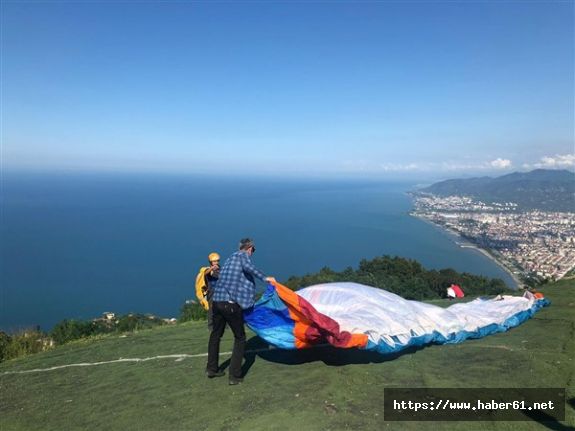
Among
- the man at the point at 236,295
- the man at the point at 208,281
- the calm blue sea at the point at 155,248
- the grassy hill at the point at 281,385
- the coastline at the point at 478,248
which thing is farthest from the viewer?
the calm blue sea at the point at 155,248

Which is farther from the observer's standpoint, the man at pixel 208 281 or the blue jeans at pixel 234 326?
the man at pixel 208 281

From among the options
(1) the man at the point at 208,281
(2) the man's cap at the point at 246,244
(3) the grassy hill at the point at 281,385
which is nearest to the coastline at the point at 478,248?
(3) the grassy hill at the point at 281,385

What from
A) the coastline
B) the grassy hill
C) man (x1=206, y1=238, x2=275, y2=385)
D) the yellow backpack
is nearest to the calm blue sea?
the coastline

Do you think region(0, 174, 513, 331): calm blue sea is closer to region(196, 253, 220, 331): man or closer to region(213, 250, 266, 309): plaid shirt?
region(196, 253, 220, 331): man

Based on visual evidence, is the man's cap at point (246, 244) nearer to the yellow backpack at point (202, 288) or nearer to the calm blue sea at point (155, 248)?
the yellow backpack at point (202, 288)

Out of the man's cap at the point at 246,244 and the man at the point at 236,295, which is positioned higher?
the man's cap at the point at 246,244

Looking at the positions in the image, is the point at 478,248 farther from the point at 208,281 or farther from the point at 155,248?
the point at 208,281

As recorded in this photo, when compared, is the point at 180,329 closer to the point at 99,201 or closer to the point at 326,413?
the point at 326,413
